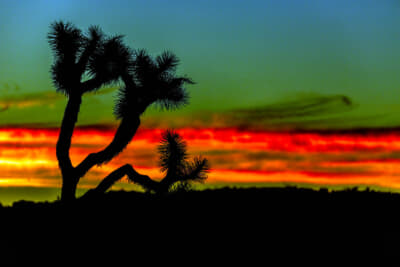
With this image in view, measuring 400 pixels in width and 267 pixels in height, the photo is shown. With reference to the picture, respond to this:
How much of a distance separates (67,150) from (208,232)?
6450 millimetres

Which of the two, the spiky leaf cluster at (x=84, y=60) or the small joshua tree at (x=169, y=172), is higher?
the spiky leaf cluster at (x=84, y=60)

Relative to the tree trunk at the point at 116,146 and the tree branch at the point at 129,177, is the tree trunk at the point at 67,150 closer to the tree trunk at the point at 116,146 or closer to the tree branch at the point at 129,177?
the tree trunk at the point at 116,146

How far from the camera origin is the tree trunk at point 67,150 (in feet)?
46.5

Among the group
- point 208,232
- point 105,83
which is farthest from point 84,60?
point 208,232

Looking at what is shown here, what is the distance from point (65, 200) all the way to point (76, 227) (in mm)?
4482

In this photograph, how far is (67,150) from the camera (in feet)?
47.2

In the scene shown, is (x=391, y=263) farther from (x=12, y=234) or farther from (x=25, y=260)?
(x=12, y=234)

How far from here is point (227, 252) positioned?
832 cm

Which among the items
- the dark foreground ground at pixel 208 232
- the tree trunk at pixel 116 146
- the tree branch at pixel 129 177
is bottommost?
the dark foreground ground at pixel 208 232

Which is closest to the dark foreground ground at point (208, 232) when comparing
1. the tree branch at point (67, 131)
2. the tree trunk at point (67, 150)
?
the tree trunk at point (67, 150)

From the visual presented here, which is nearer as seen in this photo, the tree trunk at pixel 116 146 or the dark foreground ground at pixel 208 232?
the dark foreground ground at pixel 208 232

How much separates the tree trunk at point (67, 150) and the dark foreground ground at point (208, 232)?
2.15m

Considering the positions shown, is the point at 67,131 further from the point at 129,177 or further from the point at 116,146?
the point at 129,177

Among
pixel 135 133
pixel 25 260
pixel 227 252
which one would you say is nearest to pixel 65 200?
pixel 135 133
